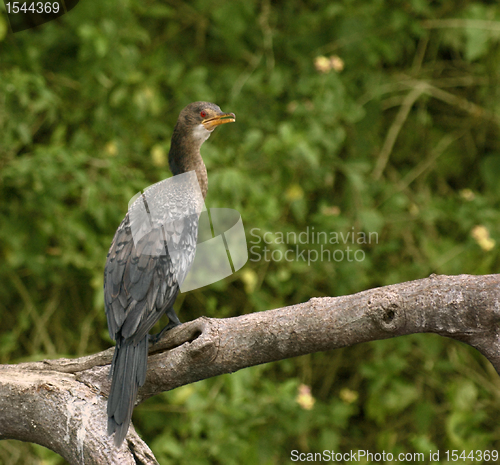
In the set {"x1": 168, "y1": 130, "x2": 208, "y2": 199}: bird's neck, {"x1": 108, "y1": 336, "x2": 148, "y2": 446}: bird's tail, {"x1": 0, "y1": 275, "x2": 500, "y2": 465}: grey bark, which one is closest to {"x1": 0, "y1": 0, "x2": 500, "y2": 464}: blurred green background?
{"x1": 168, "y1": 130, "x2": 208, "y2": 199}: bird's neck

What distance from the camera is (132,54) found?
282 centimetres

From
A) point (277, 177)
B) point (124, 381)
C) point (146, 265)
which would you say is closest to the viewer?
point (124, 381)

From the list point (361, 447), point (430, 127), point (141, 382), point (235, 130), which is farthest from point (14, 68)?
point (361, 447)

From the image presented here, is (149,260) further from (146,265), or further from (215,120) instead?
(215,120)

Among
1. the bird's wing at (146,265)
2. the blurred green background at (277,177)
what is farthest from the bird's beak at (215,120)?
the blurred green background at (277,177)

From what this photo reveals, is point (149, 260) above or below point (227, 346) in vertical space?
above

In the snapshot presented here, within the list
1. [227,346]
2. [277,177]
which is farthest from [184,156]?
[277,177]

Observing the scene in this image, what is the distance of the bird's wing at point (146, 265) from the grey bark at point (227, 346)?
105 millimetres

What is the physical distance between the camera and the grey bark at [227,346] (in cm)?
131

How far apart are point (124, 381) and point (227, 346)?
0.89ft

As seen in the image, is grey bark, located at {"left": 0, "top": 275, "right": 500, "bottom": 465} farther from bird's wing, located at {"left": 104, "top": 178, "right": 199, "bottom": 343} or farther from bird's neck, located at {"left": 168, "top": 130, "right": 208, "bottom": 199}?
bird's neck, located at {"left": 168, "top": 130, "right": 208, "bottom": 199}

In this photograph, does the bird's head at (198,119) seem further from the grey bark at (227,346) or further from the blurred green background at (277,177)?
the blurred green background at (277,177)

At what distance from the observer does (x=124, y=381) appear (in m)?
1.51

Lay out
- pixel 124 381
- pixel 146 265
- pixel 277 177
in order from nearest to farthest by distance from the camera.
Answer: pixel 124 381 < pixel 146 265 < pixel 277 177
